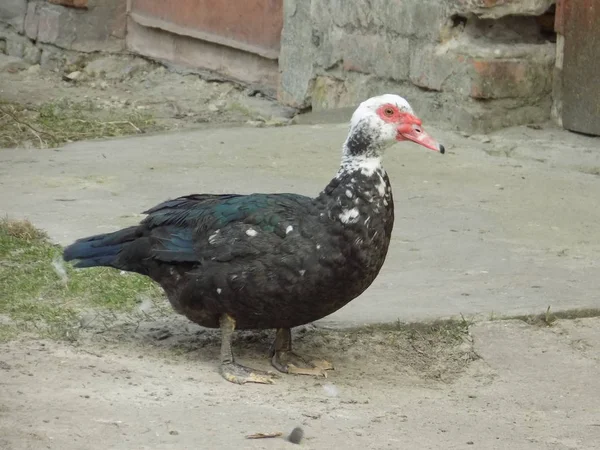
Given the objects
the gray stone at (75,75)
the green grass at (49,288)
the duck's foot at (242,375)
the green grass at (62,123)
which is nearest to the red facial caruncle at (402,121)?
the duck's foot at (242,375)

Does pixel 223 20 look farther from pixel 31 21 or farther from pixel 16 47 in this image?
pixel 16 47

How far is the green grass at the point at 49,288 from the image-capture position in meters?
4.62

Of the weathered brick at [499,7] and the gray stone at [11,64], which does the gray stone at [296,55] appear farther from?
the gray stone at [11,64]

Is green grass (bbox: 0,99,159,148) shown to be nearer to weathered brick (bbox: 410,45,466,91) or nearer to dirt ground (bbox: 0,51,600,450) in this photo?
dirt ground (bbox: 0,51,600,450)

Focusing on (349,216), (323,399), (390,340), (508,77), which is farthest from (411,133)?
(508,77)

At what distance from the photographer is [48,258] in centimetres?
525

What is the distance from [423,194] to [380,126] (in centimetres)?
223

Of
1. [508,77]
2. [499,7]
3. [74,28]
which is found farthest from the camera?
[74,28]

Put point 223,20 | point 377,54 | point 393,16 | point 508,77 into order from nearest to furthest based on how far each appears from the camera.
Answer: point 508,77
point 393,16
point 377,54
point 223,20

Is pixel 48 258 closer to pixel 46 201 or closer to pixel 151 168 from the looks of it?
pixel 46 201

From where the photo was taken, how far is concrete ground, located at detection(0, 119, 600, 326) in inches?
197

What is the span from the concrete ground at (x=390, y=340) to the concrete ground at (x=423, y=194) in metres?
0.01

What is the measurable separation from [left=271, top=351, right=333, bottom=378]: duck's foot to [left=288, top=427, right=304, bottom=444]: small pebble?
70cm

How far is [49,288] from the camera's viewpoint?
16.3 ft
